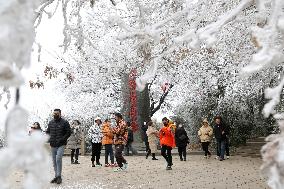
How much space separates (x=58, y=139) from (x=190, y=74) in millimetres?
16944

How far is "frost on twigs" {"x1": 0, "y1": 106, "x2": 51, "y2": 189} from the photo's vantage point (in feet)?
5.15

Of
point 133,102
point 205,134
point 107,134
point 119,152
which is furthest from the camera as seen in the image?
point 133,102

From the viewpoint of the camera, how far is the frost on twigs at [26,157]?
157 cm

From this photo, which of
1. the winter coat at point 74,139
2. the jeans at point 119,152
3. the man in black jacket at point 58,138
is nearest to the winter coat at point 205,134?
the winter coat at point 74,139

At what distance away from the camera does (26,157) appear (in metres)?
1.59

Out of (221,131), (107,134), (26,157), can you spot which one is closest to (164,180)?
(107,134)

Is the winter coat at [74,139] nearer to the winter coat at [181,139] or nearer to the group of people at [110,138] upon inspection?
the group of people at [110,138]

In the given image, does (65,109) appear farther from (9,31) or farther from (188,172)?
(9,31)

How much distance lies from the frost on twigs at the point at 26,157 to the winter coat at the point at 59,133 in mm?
8959

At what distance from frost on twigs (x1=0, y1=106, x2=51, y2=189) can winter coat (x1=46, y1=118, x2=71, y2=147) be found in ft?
29.4

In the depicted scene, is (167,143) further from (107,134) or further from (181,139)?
(181,139)

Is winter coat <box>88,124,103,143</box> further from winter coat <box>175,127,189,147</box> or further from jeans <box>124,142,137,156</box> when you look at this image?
jeans <box>124,142,137,156</box>

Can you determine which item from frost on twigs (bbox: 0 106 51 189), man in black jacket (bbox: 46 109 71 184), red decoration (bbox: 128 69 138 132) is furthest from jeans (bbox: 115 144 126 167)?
red decoration (bbox: 128 69 138 132)

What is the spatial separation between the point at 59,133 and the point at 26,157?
9087 millimetres
